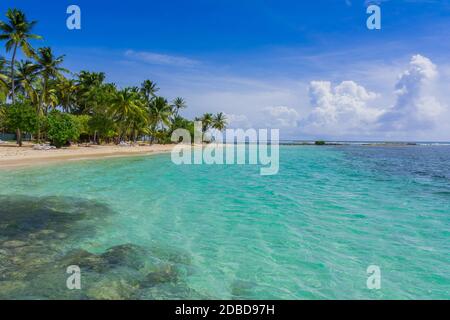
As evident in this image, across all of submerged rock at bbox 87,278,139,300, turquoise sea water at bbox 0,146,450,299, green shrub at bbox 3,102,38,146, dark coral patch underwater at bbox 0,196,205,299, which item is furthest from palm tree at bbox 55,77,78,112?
submerged rock at bbox 87,278,139,300

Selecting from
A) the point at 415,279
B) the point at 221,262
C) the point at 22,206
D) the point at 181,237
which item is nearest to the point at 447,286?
the point at 415,279

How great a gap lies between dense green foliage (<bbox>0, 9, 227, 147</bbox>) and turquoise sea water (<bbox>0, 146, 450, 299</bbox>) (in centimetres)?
3042

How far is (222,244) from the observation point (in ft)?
26.8

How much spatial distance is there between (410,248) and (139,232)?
25.1ft

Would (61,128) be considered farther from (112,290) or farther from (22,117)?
(112,290)

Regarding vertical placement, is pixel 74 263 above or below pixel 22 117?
below

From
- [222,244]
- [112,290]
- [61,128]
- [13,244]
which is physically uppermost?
[61,128]

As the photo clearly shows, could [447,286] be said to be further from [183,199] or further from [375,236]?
[183,199]

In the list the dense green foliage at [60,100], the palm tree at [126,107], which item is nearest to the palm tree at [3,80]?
the dense green foliage at [60,100]

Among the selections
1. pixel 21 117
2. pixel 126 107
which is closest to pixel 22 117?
pixel 21 117

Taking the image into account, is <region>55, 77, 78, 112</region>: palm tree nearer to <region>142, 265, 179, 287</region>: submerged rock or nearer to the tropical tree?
the tropical tree

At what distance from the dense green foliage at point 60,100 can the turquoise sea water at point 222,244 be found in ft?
99.8

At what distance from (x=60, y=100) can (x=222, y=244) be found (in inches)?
2522

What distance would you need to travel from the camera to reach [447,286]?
5922mm
